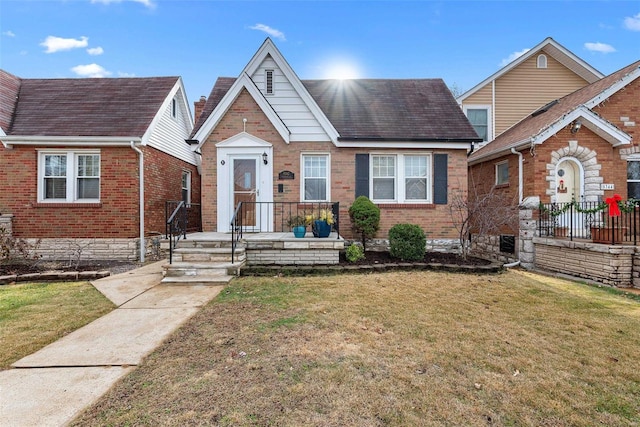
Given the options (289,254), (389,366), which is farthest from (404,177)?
(389,366)

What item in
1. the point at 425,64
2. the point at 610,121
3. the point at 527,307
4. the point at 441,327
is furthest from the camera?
the point at 425,64

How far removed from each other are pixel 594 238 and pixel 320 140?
798 cm

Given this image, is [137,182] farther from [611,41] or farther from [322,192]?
[611,41]

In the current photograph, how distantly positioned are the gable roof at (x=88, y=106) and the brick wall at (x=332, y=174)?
8.78 feet

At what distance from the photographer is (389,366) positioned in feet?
9.84

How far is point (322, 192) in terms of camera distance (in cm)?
979

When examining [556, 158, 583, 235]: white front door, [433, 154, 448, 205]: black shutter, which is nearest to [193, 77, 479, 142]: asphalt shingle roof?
[433, 154, 448, 205]: black shutter

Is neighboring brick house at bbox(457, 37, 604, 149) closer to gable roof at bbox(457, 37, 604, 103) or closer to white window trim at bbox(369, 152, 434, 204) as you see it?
gable roof at bbox(457, 37, 604, 103)

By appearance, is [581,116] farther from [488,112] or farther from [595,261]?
[595,261]

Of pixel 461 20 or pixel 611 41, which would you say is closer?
pixel 461 20

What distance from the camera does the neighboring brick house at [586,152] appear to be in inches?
368

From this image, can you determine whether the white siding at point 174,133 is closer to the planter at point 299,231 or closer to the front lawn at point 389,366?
the planter at point 299,231

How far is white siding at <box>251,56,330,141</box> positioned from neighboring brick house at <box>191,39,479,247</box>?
3cm

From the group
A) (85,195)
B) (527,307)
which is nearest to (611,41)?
(527,307)
